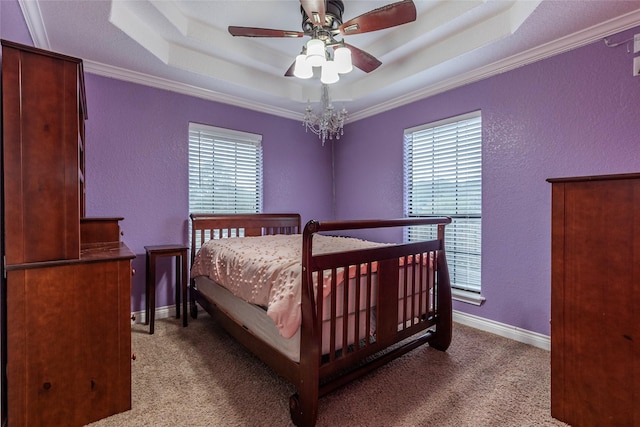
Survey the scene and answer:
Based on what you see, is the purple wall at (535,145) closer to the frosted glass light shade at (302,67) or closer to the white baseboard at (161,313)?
the frosted glass light shade at (302,67)

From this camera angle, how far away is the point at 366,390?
1806mm

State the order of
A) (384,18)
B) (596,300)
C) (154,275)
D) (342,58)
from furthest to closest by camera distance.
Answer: (154,275)
(342,58)
(384,18)
(596,300)

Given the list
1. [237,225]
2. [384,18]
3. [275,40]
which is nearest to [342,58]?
[384,18]

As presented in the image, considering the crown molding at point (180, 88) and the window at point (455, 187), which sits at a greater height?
the crown molding at point (180, 88)

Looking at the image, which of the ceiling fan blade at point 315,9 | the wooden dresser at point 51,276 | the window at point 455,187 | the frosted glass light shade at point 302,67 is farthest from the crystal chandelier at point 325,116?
the wooden dresser at point 51,276

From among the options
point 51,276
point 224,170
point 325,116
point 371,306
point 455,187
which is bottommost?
point 371,306

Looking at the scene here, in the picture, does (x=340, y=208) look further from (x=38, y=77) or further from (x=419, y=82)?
(x=38, y=77)

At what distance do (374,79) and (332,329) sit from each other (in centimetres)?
274

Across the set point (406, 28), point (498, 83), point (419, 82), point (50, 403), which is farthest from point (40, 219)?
point (498, 83)

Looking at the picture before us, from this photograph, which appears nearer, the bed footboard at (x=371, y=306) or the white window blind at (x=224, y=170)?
the bed footboard at (x=371, y=306)

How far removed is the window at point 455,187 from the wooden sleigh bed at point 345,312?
797mm

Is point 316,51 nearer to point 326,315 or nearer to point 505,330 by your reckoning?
point 326,315

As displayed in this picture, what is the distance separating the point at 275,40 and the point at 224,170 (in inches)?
58.7

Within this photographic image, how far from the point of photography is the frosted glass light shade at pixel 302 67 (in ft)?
6.79
